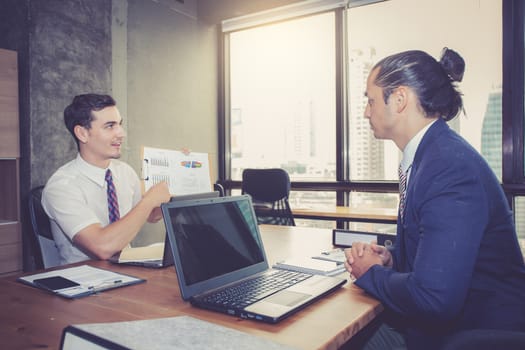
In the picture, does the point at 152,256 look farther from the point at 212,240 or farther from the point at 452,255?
the point at 452,255

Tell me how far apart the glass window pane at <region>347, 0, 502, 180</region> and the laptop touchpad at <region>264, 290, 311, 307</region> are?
3.10 m

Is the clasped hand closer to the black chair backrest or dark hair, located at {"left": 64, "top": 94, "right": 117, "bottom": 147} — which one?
dark hair, located at {"left": 64, "top": 94, "right": 117, "bottom": 147}

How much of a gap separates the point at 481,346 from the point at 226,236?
2.18ft

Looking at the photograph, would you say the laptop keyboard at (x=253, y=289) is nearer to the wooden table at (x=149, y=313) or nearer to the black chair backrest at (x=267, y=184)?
the wooden table at (x=149, y=313)

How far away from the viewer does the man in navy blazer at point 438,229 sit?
922 mm

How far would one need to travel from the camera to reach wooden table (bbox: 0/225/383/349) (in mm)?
802

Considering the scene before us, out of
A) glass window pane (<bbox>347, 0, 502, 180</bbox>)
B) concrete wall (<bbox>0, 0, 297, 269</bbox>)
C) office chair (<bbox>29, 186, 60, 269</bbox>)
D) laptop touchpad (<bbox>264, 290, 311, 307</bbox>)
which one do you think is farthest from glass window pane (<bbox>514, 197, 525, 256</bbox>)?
office chair (<bbox>29, 186, 60, 269</bbox>)

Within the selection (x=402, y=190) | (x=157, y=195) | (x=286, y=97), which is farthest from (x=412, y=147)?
(x=286, y=97)

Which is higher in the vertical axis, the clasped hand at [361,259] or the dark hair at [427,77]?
the dark hair at [427,77]

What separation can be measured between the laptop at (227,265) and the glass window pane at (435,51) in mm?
2908

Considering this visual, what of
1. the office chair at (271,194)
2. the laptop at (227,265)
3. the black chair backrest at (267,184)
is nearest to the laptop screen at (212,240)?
the laptop at (227,265)

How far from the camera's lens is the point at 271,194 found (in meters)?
3.44

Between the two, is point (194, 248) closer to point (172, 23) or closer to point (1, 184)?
point (1, 184)

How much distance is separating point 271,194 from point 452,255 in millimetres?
2550
